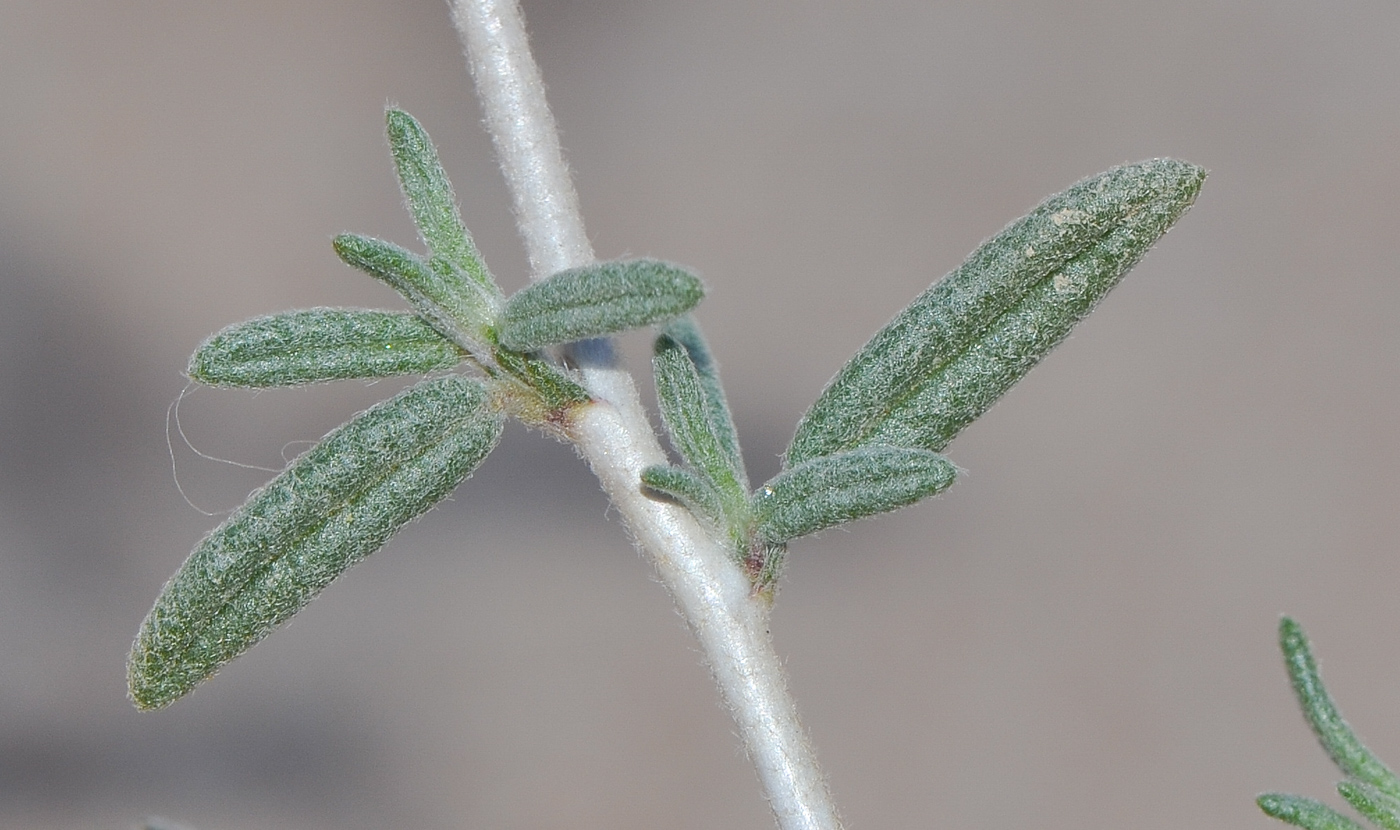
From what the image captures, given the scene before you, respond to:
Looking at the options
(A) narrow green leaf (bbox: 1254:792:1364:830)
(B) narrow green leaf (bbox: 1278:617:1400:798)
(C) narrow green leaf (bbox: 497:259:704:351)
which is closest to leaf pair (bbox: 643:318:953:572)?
(C) narrow green leaf (bbox: 497:259:704:351)

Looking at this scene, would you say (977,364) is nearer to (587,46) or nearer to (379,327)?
(379,327)

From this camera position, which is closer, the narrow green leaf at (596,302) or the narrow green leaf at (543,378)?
the narrow green leaf at (596,302)

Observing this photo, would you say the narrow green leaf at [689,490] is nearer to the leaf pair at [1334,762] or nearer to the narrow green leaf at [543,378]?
the narrow green leaf at [543,378]

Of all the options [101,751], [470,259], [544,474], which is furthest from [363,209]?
[470,259]

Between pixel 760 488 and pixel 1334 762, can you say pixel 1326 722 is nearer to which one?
pixel 1334 762

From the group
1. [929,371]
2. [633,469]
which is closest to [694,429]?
[633,469]

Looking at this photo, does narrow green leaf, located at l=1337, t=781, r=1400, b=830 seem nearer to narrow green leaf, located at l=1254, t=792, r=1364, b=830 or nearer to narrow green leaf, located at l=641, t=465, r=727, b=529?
narrow green leaf, located at l=1254, t=792, r=1364, b=830

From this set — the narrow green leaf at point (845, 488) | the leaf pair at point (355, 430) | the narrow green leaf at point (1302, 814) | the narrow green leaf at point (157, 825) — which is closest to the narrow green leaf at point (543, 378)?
the leaf pair at point (355, 430)
